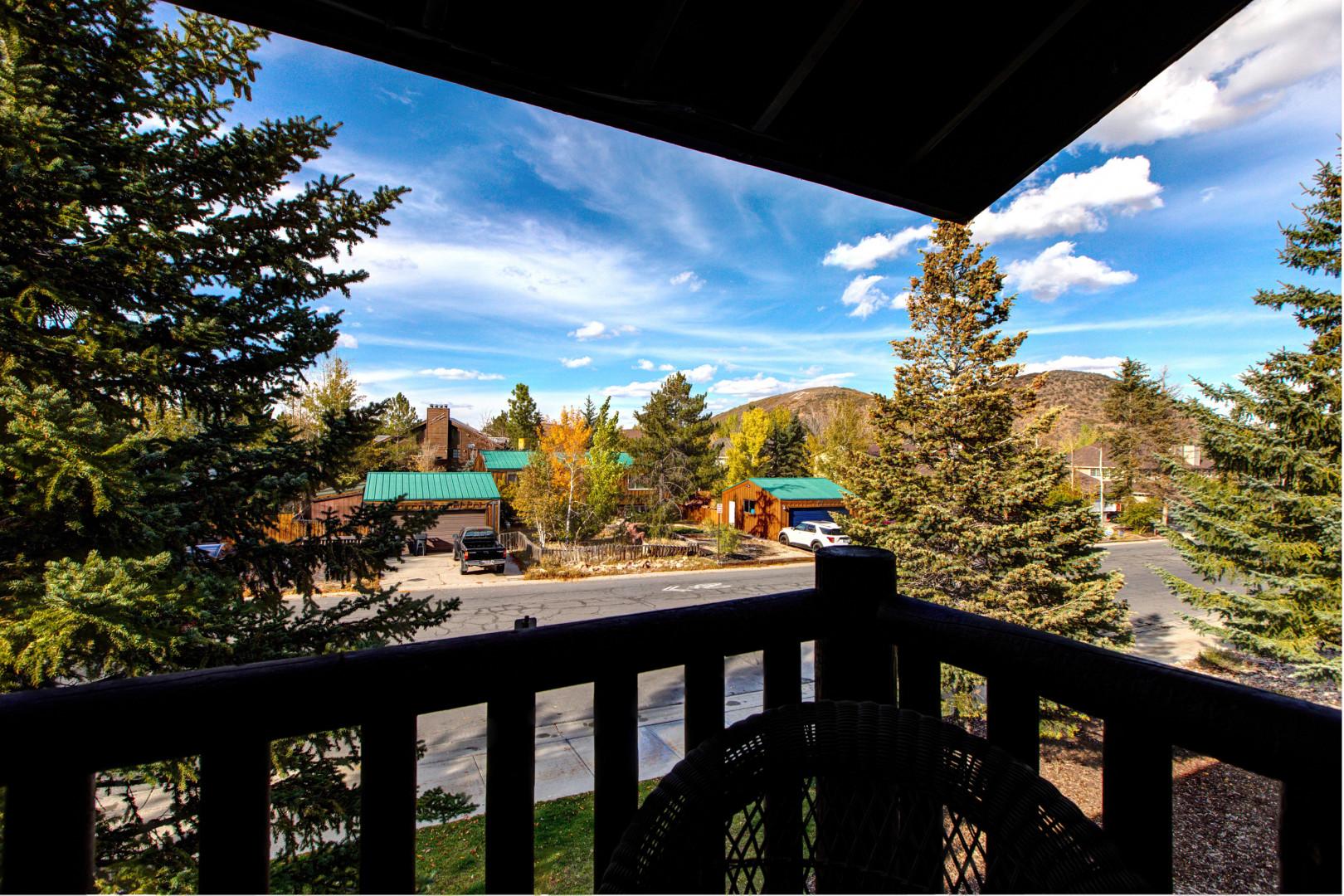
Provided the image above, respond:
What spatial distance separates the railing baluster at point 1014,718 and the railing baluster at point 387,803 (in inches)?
35.8

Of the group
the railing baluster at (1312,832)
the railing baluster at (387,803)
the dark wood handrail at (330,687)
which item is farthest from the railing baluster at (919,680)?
the railing baluster at (387,803)

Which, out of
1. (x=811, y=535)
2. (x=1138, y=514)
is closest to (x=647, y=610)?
(x=811, y=535)

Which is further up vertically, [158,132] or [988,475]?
[158,132]

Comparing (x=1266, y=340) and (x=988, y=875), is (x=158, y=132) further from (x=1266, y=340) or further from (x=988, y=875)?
(x=1266, y=340)

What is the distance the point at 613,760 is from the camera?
923 mm

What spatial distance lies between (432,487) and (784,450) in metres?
18.2

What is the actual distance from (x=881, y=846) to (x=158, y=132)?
536 cm

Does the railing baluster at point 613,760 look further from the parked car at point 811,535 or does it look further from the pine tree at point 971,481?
the parked car at point 811,535

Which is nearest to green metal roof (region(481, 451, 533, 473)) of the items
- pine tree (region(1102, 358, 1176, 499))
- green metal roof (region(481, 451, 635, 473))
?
green metal roof (region(481, 451, 635, 473))

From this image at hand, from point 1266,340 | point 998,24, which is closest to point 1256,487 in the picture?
point 1266,340

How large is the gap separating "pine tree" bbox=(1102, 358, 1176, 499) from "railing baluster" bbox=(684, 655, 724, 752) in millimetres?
31638

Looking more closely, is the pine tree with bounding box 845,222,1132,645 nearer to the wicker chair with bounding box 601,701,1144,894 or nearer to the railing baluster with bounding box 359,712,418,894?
the wicker chair with bounding box 601,701,1144,894

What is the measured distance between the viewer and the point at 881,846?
38.1 inches

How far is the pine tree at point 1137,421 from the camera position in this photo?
25703 millimetres
